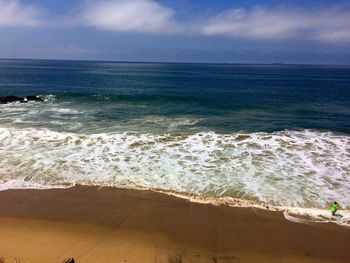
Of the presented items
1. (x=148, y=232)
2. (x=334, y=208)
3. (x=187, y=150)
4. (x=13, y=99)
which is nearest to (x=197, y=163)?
(x=187, y=150)

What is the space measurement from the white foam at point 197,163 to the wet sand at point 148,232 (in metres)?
1.84

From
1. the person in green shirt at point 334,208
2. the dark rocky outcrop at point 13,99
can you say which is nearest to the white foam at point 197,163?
the person in green shirt at point 334,208

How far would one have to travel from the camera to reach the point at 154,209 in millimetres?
15398

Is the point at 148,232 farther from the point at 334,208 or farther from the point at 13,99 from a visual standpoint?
the point at 13,99

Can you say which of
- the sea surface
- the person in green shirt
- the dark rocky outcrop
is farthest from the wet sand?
the dark rocky outcrop

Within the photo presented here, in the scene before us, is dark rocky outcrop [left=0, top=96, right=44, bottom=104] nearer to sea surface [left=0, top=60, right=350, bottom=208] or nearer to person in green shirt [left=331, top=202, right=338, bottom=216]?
sea surface [left=0, top=60, right=350, bottom=208]

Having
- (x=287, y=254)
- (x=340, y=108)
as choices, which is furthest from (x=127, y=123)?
(x=340, y=108)

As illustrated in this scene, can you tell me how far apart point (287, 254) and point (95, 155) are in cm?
1454

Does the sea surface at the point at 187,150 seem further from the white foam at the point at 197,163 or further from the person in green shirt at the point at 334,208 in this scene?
the person in green shirt at the point at 334,208

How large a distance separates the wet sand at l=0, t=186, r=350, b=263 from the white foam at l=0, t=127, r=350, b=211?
6.04ft

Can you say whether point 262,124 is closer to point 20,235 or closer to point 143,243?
point 143,243

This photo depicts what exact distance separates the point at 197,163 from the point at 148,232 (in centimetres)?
839

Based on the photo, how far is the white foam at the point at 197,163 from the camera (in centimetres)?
1772

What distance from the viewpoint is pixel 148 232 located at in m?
13.6
